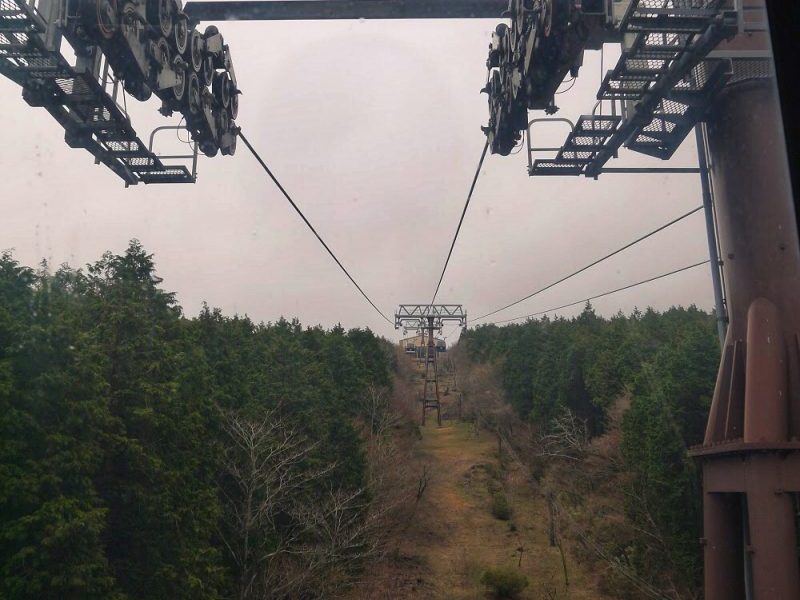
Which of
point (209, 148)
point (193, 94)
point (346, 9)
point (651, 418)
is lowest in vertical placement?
point (651, 418)

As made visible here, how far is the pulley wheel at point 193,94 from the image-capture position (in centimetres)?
717

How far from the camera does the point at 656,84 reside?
6.46 meters

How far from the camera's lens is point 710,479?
24.5 feet

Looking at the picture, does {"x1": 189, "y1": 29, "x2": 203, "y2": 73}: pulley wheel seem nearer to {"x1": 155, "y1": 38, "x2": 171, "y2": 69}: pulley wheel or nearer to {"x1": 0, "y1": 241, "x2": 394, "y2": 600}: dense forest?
{"x1": 155, "y1": 38, "x2": 171, "y2": 69}: pulley wheel

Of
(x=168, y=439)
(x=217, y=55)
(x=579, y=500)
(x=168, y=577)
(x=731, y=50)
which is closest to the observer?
(x=731, y=50)

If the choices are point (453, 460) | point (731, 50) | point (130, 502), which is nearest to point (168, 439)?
point (130, 502)

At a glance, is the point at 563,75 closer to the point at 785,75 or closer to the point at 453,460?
the point at 785,75

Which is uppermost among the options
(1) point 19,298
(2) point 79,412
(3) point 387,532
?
(1) point 19,298

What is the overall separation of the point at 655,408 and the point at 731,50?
1779 centimetres

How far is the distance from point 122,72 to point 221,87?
1900 mm

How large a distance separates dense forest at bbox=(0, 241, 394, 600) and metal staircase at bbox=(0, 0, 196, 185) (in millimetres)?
7679

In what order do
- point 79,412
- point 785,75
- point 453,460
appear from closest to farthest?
1. point 785,75
2. point 79,412
3. point 453,460

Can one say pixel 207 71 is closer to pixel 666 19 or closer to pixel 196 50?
pixel 196 50

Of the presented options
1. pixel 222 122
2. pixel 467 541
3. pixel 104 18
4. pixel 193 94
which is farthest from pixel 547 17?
pixel 467 541
